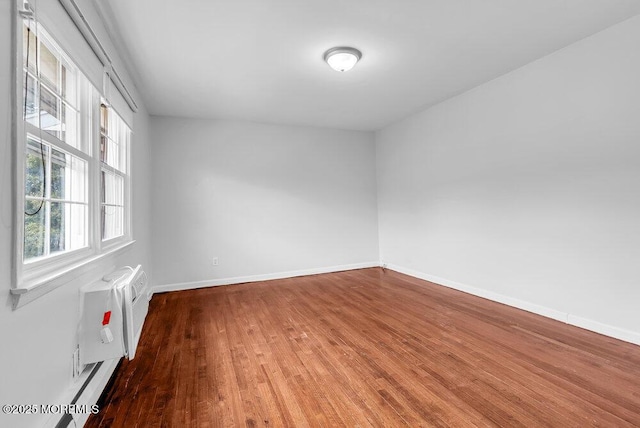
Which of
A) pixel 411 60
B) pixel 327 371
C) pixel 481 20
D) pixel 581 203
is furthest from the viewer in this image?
pixel 411 60

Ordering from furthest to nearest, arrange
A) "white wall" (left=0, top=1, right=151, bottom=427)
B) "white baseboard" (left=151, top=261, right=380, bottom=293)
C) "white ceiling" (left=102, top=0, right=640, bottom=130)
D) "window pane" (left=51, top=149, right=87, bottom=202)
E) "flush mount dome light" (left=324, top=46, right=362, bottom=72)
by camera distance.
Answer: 1. "white baseboard" (left=151, top=261, right=380, bottom=293)
2. "flush mount dome light" (left=324, top=46, right=362, bottom=72)
3. "white ceiling" (left=102, top=0, right=640, bottom=130)
4. "window pane" (left=51, top=149, right=87, bottom=202)
5. "white wall" (left=0, top=1, right=151, bottom=427)

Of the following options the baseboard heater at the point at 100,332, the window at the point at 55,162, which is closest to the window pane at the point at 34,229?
the window at the point at 55,162

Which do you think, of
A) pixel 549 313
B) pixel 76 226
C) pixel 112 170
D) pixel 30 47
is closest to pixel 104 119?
pixel 112 170

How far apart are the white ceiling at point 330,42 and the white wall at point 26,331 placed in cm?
147

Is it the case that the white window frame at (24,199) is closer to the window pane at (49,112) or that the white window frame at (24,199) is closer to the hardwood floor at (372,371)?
the window pane at (49,112)

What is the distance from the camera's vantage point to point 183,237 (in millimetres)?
4336

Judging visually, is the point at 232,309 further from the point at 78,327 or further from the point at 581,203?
the point at 581,203

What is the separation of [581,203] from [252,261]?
4.18 metres

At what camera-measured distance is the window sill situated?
1087 mm

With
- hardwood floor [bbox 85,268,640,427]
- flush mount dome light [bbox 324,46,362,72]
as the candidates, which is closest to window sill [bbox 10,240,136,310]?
hardwood floor [bbox 85,268,640,427]

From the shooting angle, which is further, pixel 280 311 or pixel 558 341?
pixel 280 311

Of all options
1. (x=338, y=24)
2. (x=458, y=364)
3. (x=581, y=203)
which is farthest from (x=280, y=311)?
(x=581, y=203)

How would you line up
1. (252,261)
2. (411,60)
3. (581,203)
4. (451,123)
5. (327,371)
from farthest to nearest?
(252,261), (451,123), (411,60), (581,203), (327,371)

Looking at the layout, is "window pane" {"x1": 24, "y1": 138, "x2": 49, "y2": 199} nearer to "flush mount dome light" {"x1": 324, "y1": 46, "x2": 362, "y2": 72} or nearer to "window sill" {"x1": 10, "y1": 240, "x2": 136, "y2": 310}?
"window sill" {"x1": 10, "y1": 240, "x2": 136, "y2": 310}
